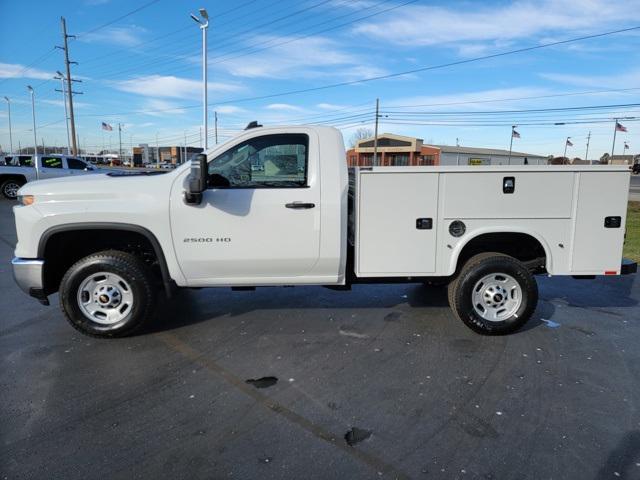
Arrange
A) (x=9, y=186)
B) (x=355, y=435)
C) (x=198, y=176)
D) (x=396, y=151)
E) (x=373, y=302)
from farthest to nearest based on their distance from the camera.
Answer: (x=396, y=151), (x=9, y=186), (x=373, y=302), (x=198, y=176), (x=355, y=435)

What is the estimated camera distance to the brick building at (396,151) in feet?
197

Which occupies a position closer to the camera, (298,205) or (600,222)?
(298,205)

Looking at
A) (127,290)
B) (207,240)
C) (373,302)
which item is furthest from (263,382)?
(373,302)

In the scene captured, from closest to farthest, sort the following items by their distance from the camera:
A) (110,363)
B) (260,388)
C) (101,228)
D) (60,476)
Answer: (60,476) → (260,388) → (110,363) → (101,228)

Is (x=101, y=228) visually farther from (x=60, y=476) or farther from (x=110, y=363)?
(x=60, y=476)

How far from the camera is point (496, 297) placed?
186 inches

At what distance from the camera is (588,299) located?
236 inches

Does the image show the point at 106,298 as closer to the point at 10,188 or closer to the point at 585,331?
the point at 585,331

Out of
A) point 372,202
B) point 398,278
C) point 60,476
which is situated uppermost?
point 372,202

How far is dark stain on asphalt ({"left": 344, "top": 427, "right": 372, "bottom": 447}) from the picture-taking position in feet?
9.49

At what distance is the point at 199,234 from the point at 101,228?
0.91 m

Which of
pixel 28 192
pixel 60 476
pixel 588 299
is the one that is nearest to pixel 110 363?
pixel 60 476

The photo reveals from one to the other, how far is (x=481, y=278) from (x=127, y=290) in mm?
3537

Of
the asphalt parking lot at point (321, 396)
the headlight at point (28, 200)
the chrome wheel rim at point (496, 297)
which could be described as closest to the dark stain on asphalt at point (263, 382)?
the asphalt parking lot at point (321, 396)
